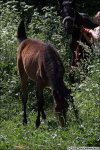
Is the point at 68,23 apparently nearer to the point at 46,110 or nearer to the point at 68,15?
the point at 68,15

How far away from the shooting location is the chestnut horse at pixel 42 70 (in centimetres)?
→ 632

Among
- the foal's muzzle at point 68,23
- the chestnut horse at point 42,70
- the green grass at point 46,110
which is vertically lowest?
the green grass at point 46,110

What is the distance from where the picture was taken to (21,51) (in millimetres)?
8398

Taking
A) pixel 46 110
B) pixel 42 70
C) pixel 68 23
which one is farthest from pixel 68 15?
pixel 46 110

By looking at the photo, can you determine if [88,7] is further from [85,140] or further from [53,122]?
[85,140]

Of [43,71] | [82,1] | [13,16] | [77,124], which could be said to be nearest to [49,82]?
[43,71]

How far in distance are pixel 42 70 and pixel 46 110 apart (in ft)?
6.51

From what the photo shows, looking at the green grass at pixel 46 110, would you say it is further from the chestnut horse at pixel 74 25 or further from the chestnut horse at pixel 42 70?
the chestnut horse at pixel 74 25

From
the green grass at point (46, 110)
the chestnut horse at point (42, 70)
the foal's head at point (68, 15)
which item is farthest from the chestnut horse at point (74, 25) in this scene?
the chestnut horse at point (42, 70)

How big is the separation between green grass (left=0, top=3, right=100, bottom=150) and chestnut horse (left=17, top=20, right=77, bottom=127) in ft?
0.86

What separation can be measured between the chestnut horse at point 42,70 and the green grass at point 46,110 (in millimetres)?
263

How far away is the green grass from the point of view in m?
5.61

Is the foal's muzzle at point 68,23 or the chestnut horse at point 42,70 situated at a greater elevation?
the foal's muzzle at point 68,23

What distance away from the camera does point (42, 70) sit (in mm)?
7152
